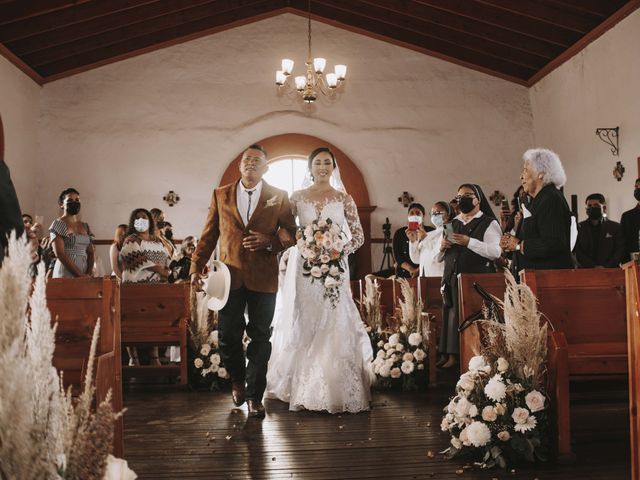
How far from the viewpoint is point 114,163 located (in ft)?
41.8

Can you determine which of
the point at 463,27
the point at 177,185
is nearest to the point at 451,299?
the point at 463,27

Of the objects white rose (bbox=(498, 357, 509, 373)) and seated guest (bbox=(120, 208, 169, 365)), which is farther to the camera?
seated guest (bbox=(120, 208, 169, 365))

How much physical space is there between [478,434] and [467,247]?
2.98m

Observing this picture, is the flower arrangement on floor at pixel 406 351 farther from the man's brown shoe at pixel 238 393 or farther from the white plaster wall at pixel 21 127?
the white plaster wall at pixel 21 127

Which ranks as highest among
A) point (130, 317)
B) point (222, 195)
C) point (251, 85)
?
point (251, 85)

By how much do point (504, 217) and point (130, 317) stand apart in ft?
13.5

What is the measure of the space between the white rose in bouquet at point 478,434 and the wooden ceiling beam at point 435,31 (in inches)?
373

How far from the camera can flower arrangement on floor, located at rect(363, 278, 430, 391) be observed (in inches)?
243

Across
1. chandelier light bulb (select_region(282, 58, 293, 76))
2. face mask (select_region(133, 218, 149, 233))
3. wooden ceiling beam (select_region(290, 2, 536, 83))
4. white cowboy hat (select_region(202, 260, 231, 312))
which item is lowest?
white cowboy hat (select_region(202, 260, 231, 312))

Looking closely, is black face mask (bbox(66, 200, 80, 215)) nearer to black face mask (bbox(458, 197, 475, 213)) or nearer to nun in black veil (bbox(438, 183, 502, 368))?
nun in black veil (bbox(438, 183, 502, 368))

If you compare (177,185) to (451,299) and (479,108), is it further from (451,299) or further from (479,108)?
(451,299)

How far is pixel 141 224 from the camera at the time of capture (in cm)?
758

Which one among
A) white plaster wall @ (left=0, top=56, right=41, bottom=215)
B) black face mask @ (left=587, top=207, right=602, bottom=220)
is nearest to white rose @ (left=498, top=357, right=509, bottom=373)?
black face mask @ (left=587, top=207, right=602, bottom=220)

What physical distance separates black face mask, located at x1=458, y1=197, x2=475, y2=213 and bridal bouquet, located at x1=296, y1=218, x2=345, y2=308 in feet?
4.53
